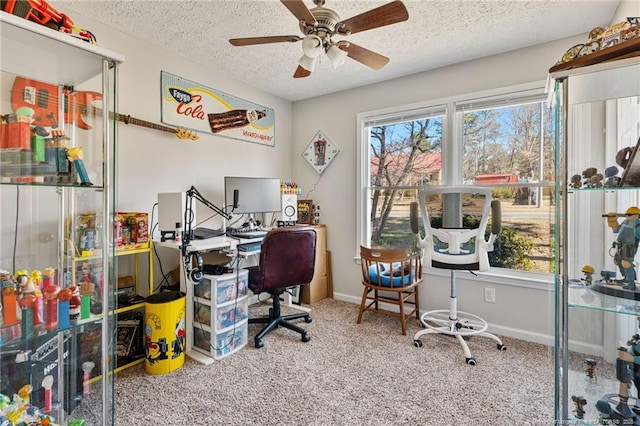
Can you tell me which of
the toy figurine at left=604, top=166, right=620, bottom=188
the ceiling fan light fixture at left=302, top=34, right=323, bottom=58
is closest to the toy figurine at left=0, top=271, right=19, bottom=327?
the ceiling fan light fixture at left=302, top=34, right=323, bottom=58

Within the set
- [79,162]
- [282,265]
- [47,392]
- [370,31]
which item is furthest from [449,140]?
[47,392]

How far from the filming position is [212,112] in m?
2.85

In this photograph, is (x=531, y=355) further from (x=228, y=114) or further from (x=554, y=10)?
(x=228, y=114)

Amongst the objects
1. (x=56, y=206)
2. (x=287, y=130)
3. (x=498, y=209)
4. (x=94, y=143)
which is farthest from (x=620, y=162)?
(x=287, y=130)

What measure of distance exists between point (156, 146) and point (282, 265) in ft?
4.80

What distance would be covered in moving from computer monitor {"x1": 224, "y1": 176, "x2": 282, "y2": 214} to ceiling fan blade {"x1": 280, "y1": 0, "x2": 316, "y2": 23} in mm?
1573

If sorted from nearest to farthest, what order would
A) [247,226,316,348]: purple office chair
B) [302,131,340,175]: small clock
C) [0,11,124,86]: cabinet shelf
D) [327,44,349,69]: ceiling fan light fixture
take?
1. [0,11,124,86]: cabinet shelf
2. [327,44,349,69]: ceiling fan light fixture
3. [247,226,316,348]: purple office chair
4. [302,131,340,175]: small clock

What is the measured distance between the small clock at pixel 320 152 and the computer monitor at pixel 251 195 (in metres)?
0.66

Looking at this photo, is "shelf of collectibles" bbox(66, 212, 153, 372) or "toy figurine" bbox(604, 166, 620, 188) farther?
"shelf of collectibles" bbox(66, 212, 153, 372)

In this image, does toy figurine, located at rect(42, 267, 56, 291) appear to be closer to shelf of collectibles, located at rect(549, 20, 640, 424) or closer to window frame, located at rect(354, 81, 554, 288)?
shelf of collectibles, located at rect(549, 20, 640, 424)

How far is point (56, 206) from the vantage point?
1390 millimetres

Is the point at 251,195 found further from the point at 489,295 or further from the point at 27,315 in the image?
the point at 489,295

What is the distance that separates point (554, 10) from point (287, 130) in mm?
2710

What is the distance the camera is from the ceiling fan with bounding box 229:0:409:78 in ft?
4.79
